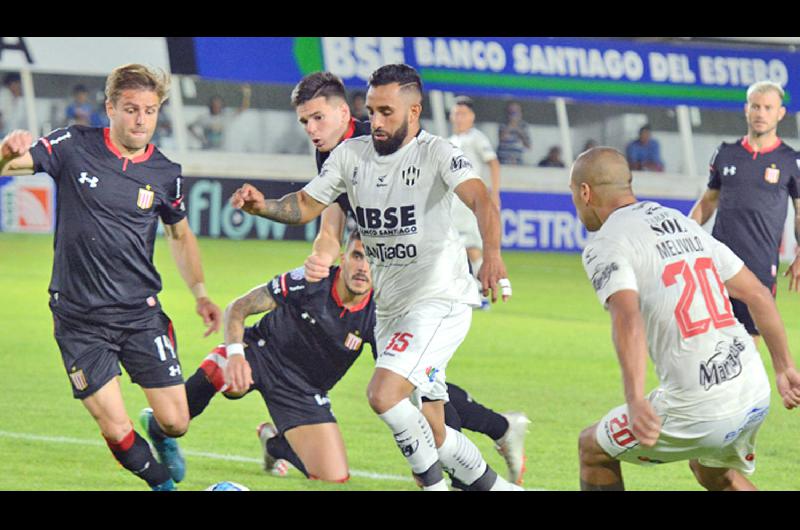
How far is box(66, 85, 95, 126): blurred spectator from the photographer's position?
76.1 feet

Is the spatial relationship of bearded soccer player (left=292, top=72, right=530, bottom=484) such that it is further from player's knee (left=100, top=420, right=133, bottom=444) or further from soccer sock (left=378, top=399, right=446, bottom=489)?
player's knee (left=100, top=420, right=133, bottom=444)

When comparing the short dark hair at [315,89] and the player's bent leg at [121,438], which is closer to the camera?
the player's bent leg at [121,438]

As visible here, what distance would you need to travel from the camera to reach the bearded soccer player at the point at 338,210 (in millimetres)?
7062

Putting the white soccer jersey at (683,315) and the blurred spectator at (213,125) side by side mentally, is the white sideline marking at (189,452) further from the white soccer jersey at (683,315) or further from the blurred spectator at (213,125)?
the blurred spectator at (213,125)

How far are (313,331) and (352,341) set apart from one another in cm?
25

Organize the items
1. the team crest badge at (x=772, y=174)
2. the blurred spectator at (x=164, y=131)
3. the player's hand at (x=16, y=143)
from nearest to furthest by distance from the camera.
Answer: the player's hand at (x=16, y=143), the team crest badge at (x=772, y=174), the blurred spectator at (x=164, y=131)

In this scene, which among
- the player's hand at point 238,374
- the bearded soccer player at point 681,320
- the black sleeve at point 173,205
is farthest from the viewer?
the black sleeve at point 173,205

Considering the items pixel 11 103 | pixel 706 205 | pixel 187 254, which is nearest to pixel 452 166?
pixel 187 254

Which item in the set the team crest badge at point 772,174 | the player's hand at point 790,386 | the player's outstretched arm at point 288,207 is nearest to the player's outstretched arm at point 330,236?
the player's outstretched arm at point 288,207

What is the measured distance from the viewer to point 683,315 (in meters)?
5.07

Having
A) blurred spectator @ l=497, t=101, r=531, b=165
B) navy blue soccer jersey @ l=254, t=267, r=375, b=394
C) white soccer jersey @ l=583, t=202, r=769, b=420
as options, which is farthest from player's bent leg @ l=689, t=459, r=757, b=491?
blurred spectator @ l=497, t=101, r=531, b=165

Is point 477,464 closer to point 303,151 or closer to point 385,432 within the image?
point 385,432

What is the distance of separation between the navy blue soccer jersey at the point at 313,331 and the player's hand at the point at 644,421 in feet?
9.51

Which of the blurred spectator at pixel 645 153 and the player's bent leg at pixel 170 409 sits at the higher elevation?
the blurred spectator at pixel 645 153
